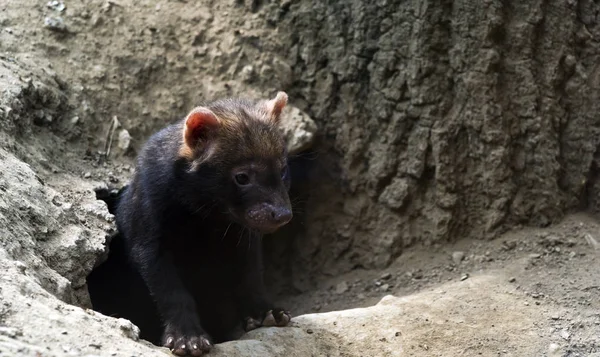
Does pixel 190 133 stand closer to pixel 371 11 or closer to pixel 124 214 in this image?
pixel 124 214

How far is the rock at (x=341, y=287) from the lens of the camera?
288 inches

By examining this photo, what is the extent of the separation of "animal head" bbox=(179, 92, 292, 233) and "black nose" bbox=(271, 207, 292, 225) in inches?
1.4

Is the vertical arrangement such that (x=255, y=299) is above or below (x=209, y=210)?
below

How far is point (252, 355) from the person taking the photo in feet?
15.8

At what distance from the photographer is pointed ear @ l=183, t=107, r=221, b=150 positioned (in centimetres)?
557

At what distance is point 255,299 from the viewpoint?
5992mm

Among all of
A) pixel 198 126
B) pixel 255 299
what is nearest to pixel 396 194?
pixel 255 299

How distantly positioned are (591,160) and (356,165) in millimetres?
2166

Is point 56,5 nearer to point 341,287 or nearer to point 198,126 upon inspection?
point 198,126

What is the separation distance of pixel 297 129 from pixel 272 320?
85.7 inches

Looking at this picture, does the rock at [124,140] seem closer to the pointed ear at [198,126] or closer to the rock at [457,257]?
the pointed ear at [198,126]

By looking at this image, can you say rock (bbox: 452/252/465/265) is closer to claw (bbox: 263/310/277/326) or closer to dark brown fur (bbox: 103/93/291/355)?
dark brown fur (bbox: 103/93/291/355)

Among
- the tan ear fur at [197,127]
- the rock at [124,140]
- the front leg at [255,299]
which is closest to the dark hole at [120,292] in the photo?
the rock at [124,140]

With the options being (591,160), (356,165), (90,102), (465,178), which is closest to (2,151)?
(90,102)
